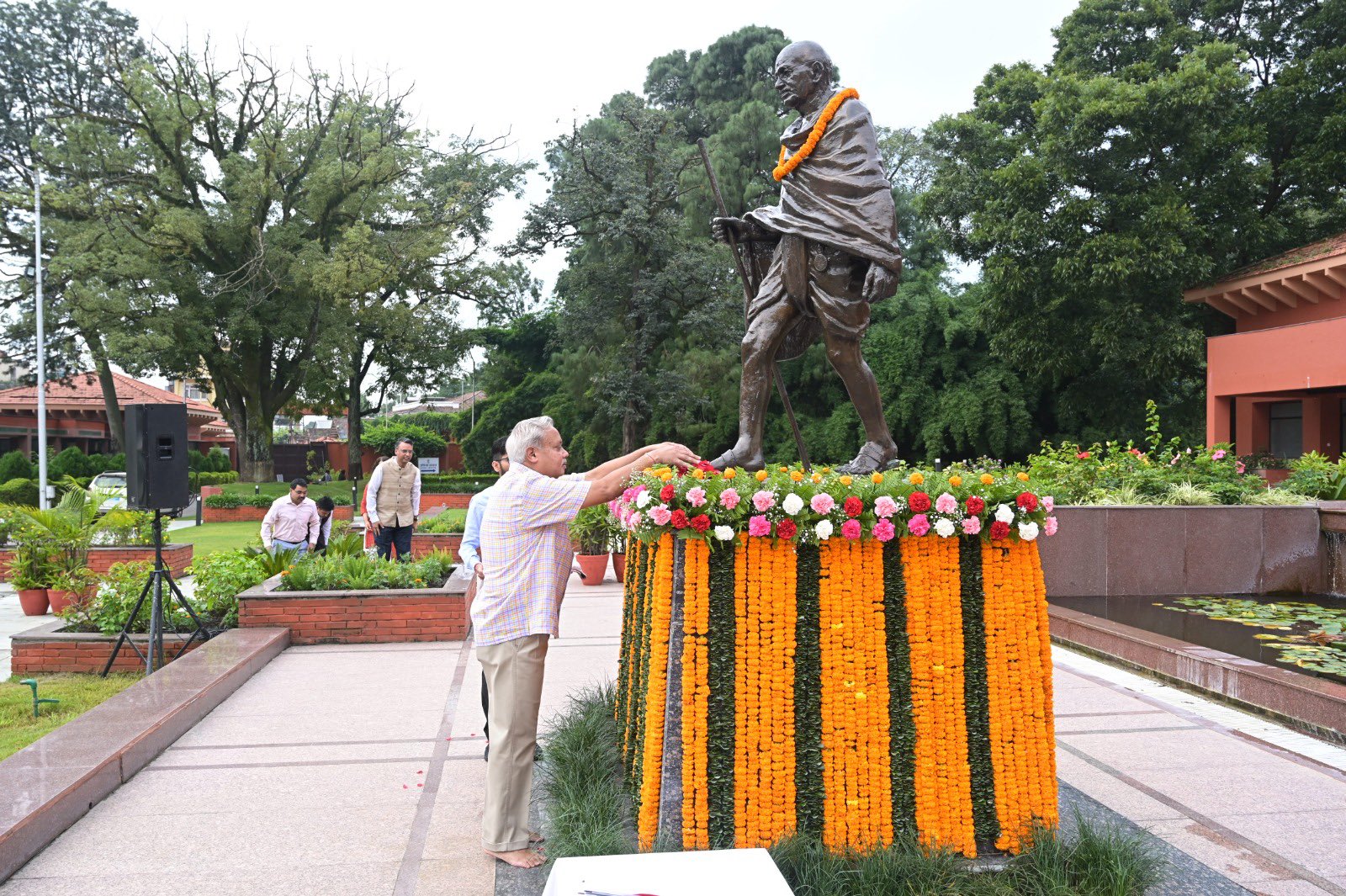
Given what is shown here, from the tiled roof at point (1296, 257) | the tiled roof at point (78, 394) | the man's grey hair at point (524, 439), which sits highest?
the tiled roof at point (1296, 257)

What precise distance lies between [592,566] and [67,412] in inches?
1315

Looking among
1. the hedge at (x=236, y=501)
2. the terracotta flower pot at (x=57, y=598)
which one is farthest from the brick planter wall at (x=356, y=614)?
the hedge at (x=236, y=501)

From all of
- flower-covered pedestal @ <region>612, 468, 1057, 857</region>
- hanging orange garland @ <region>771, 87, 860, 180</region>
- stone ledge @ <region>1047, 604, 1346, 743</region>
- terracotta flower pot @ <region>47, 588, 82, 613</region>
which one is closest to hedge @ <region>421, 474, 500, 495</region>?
terracotta flower pot @ <region>47, 588, 82, 613</region>

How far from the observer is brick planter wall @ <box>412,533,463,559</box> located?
13.8 metres

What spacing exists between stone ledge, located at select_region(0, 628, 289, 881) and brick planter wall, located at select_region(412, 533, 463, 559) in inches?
261

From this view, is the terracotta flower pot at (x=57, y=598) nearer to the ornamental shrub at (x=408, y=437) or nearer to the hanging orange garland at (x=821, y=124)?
the hanging orange garland at (x=821, y=124)

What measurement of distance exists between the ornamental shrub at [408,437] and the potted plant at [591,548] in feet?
98.4

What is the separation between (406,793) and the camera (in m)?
4.53

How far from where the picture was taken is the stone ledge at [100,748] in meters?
3.85

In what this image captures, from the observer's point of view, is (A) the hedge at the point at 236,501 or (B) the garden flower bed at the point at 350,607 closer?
(B) the garden flower bed at the point at 350,607

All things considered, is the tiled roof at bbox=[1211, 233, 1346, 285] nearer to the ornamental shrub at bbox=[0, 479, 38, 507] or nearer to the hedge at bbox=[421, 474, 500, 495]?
the hedge at bbox=[421, 474, 500, 495]

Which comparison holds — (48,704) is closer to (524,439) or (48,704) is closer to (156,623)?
(156,623)

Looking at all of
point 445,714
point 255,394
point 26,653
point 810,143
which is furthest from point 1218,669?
point 255,394

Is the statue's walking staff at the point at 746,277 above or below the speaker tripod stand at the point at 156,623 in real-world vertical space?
above
